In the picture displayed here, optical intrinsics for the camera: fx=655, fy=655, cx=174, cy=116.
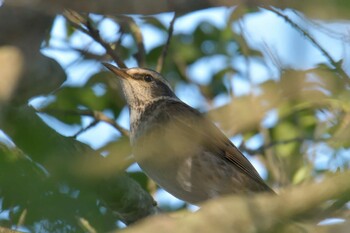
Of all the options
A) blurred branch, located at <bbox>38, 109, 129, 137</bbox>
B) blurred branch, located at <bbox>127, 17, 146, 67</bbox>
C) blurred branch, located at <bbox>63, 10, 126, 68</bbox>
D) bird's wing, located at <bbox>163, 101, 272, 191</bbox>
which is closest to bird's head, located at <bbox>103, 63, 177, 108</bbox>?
blurred branch, located at <bbox>127, 17, 146, 67</bbox>

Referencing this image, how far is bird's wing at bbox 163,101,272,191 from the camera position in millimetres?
6279

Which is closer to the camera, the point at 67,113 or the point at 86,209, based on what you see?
the point at 86,209

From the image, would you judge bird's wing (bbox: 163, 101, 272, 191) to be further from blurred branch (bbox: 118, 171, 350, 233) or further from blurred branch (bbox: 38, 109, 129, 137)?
blurred branch (bbox: 118, 171, 350, 233)

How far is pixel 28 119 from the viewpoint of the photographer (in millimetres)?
2781

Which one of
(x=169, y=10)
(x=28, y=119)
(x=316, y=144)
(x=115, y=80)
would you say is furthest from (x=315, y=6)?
(x=115, y=80)

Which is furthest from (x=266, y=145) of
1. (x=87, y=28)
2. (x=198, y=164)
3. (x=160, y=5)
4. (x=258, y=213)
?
(x=258, y=213)

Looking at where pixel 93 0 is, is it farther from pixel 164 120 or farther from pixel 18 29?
pixel 164 120

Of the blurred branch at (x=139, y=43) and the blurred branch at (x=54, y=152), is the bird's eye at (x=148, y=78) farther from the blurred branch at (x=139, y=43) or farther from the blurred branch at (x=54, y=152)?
the blurred branch at (x=54, y=152)

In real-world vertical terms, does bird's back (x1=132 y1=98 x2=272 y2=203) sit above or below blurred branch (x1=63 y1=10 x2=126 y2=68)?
below

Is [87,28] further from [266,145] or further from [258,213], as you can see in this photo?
[258,213]

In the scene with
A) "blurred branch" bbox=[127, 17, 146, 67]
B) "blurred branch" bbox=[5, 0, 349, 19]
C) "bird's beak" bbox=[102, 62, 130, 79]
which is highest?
"blurred branch" bbox=[127, 17, 146, 67]

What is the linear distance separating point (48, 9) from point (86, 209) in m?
0.85

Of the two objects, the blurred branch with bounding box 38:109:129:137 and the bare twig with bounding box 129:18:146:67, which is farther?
the bare twig with bounding box 129:18:146:67

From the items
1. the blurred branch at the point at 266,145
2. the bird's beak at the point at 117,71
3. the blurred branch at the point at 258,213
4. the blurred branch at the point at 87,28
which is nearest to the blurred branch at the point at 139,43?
the bird's beak at the point at 117,71
